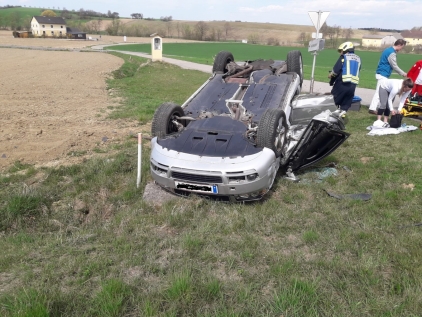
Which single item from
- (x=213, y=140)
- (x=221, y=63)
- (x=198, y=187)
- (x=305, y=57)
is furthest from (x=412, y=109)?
(x=305, y=57)

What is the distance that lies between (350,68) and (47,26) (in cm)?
9681

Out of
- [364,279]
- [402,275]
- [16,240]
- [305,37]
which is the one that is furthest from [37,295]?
[305,37]

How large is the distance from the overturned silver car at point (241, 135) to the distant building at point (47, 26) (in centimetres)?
9307

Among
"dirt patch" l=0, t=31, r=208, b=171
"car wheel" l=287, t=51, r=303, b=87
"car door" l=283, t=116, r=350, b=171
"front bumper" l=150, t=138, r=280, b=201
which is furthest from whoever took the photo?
"car wheel" l=287, t=51, r=303, b=87

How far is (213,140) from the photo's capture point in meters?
4.48

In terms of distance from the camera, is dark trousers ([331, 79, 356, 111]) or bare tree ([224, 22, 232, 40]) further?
bare tree ([224, 22, 232, 40])

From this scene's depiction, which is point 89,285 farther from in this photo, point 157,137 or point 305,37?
point 305,37

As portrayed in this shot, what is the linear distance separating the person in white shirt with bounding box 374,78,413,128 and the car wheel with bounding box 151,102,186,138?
4.87m

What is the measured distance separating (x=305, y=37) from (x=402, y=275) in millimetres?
74831

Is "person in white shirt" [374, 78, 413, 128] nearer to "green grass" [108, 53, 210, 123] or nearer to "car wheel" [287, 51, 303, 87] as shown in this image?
"car wheel" [287, 51, 303, 87]

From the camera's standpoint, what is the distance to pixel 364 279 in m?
2.94

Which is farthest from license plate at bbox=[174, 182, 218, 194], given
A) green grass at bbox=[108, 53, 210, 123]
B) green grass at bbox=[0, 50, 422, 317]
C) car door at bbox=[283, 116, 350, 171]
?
green grass at bbox=[108, 53, 210, 123]

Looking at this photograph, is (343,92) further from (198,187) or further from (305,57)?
(305,57)

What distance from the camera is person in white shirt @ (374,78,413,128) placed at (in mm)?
7461
